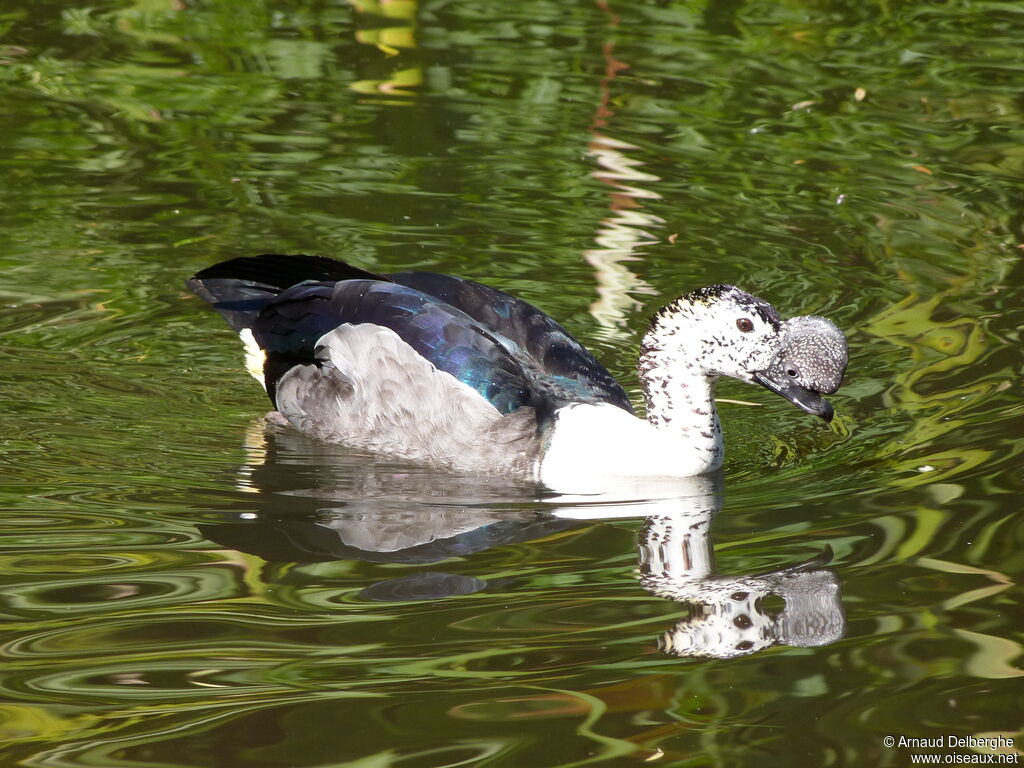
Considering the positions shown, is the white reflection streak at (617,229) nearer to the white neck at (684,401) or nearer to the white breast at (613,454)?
the white neck at (684,401)

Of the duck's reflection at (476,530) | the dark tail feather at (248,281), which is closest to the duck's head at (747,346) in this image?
the duck's reflection at (476,530)

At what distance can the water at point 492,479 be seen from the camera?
4453 mm

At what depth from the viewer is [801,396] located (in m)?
6.41

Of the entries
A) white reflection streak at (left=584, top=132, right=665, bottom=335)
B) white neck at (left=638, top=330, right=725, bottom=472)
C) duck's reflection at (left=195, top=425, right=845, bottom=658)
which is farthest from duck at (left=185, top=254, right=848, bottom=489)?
white reflection streak at (left=584, top=132, right=665, bottom=335)

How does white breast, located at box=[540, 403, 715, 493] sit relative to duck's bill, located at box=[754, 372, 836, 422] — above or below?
below

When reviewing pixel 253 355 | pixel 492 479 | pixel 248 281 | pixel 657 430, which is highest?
pixel 248 281

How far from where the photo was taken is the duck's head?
632 centimetres

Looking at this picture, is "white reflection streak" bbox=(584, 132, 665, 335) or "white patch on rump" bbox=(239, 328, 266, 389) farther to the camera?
"white reflection streak" bbox=(584, 132, 665, 335)

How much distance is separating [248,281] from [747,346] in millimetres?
2766

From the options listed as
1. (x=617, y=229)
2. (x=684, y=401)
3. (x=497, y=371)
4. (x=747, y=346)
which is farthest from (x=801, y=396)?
(x=617, y=229)

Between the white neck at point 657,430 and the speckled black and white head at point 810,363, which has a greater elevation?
the speckled black and white head at point 810,363

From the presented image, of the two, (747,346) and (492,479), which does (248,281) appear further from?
(747,346)

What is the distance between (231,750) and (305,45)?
912 cm

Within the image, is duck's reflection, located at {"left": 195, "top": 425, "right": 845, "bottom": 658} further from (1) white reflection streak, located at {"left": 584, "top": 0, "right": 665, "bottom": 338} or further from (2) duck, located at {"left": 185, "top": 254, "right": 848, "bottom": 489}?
(1) white reflection streak, located at {"left": 584, "top": 0, "right": 665, "bottom": 338}
